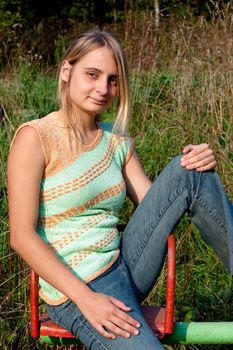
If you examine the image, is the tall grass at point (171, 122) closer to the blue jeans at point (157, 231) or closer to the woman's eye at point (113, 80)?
the blue jeans at point (157, 231)

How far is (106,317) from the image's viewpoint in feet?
6.90

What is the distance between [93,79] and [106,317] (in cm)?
78

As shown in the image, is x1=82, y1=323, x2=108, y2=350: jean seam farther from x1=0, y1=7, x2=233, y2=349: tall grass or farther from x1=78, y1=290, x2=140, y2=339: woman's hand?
x1=0, y1=7, x2=233, y2=349: tall grass

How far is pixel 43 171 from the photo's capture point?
2279mm

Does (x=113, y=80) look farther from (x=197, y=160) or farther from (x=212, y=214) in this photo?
(x=212, y=214)

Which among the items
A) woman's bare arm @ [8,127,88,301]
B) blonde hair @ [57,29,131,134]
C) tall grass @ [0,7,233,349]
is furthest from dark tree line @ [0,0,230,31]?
woman's bare arm @ [8,127,88,301]

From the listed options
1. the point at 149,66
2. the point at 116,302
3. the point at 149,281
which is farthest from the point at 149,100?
the point at 116,302

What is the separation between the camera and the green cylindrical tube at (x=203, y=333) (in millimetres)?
2252

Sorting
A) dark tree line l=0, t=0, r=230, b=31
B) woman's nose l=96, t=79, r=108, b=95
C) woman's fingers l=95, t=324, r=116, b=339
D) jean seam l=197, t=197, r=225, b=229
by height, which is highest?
woman's nose l=96, t=79, r=108, b=95

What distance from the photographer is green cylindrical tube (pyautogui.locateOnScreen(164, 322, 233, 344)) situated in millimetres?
2252

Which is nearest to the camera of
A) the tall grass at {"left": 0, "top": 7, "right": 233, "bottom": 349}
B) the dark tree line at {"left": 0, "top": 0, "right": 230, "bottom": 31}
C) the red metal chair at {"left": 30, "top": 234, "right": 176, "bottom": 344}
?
the red metal chair at {"left": 30, "top": 234, "right": 176, "bottom": 344}

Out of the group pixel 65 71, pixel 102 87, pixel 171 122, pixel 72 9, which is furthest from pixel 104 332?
pixel 72 9

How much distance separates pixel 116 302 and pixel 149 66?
340cm

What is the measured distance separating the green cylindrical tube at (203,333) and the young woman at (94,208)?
0.16 meters
